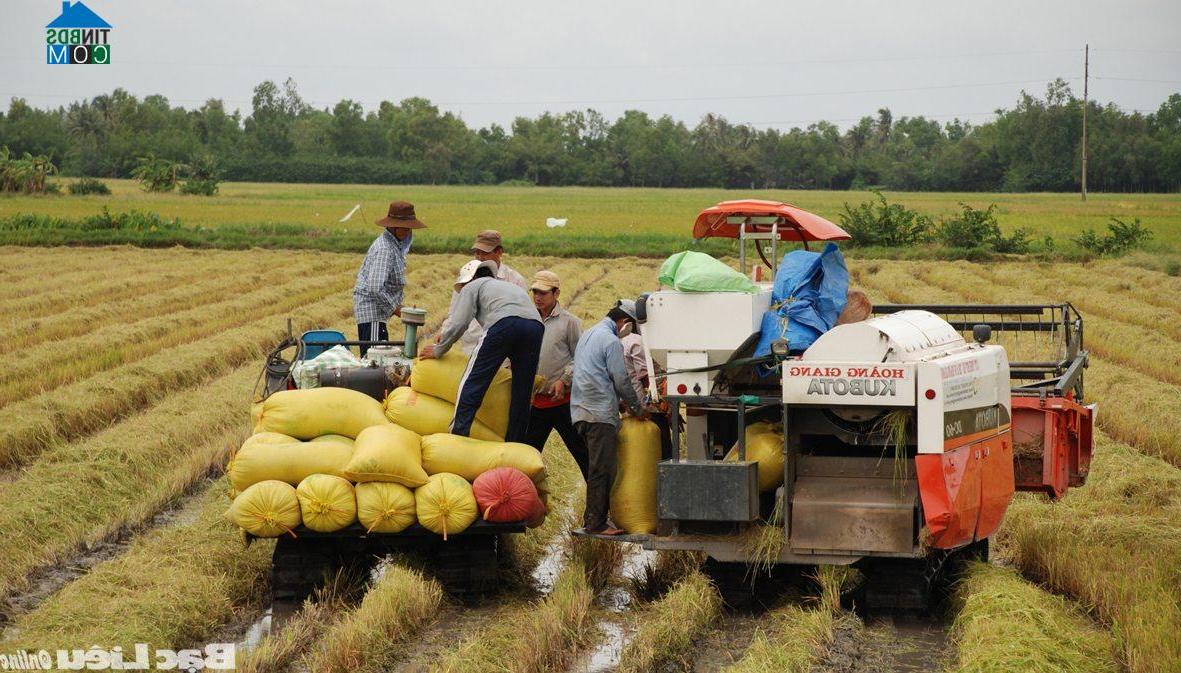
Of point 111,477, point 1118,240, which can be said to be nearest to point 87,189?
point 1118,240

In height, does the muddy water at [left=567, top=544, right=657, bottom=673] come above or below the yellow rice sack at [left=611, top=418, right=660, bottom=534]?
below

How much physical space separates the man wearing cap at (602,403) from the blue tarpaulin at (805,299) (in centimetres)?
80

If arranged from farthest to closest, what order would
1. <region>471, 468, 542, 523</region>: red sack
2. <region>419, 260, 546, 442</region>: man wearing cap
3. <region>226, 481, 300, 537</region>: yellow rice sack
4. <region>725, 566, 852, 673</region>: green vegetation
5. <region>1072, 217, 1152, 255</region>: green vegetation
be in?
<region>1072, 217, 1152, 255</region>: green vegetation, <region>419, 260, 546, 442</region>: man wearing cap, <region>471, 468, 542, 523</region>: red sack, <region>226, 481, 300, 537</region>: yellow rice sack, <region>725, 566, 852, 673</region>: green vegetation

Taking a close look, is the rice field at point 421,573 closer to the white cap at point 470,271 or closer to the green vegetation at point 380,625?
the green vegetation at point 380,625

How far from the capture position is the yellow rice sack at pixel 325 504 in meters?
7.60

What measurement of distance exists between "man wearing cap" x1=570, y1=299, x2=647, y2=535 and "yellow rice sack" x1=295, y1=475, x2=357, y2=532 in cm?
138

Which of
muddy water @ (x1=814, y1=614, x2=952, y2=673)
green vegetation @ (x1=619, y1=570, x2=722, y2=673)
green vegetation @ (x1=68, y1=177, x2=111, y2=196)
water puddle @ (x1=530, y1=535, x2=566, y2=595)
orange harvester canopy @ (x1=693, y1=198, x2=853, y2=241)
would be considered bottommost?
water puddle @ (x1=530, y1=535, x2=566, y2=595)

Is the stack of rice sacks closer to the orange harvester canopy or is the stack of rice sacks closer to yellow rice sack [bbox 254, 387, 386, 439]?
yellow rice sack [bbox 254, 387, 386, 439]

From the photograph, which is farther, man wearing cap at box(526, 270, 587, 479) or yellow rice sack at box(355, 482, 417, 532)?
man wearing cap at box(526, 270, 587, 479)

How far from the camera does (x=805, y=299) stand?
25.8 ft

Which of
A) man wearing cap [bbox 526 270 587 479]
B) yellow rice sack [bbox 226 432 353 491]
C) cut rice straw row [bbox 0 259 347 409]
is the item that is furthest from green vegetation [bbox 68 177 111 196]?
yellow rice sack [bbox 226 432 353 491]

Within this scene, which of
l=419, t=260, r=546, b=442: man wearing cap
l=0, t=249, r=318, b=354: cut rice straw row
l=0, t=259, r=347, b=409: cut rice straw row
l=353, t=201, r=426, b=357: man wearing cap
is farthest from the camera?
l=0, t=249, r=318, b=354: cut rice straw row

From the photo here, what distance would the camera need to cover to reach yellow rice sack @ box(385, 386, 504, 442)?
8.32 m

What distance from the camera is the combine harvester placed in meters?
7.20
